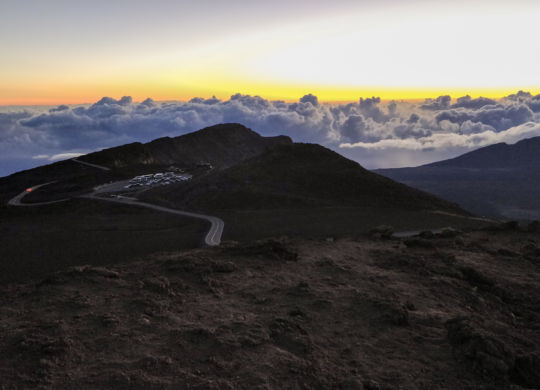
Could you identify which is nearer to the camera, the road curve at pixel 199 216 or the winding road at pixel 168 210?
the road curve at pixel 199 216

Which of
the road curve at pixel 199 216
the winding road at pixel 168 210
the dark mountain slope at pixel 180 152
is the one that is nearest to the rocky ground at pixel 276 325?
the road curve at pixel 199 216

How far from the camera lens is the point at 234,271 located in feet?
91.6

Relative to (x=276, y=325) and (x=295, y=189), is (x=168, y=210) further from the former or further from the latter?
(x=276, y=325)

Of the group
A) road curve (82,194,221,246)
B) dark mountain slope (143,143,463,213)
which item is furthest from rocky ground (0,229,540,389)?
dark mountain slope (143,143,463,213)

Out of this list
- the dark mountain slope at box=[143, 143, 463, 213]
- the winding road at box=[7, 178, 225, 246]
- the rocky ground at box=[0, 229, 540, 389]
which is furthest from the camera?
the dark mountain slope at box=[143, 143, 463, 213]

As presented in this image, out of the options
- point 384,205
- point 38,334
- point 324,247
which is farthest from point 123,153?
point 38,334

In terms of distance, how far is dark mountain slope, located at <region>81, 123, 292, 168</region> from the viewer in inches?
5709

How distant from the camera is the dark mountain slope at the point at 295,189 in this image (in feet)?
242

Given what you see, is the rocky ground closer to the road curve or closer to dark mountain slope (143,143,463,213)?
the road curve

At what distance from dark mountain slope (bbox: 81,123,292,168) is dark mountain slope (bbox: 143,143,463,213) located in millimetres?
54223

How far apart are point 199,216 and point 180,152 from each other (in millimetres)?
116180

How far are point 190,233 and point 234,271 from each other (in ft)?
79.3

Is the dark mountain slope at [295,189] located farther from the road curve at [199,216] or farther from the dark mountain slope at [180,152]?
the dark mountain slope at [180,152]

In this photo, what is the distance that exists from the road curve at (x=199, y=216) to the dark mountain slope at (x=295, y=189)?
4271 millimetres
